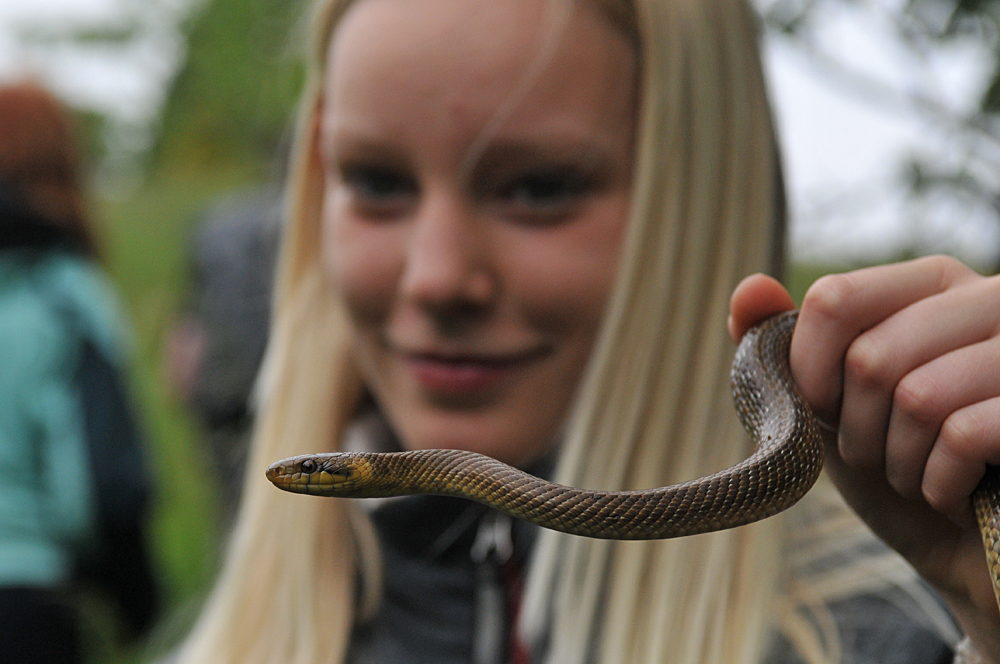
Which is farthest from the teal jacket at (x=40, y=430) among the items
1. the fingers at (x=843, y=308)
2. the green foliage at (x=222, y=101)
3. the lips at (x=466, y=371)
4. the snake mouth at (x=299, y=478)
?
the green foliage at (x=222, y=101)

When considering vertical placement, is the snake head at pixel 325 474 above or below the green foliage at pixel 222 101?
below

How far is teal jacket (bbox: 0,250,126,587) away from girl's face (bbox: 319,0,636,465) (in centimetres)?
232

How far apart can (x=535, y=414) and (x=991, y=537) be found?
1310mm

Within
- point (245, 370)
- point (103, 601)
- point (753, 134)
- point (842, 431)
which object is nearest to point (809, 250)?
point (753, 134)

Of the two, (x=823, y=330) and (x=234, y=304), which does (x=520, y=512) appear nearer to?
(x=823, y=330)

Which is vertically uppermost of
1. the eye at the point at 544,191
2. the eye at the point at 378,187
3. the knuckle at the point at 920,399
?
the eye at the point at 378,187

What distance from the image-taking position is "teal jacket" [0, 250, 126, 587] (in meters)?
4.25

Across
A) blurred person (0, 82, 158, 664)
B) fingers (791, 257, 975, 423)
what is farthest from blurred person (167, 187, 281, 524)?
fingers (791, 257, 975, 423)

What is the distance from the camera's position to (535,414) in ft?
8.95

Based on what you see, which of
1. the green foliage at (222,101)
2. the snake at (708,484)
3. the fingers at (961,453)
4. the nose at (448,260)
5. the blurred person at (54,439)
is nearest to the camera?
the fingers at (961,453)

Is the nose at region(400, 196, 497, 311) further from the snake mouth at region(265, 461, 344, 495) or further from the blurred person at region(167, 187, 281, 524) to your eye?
the blurred person at region(167, 187, 281, 524)

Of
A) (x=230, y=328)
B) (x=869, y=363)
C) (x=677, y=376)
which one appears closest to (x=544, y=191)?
(x=677, y=376)

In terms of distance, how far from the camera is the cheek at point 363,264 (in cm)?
267

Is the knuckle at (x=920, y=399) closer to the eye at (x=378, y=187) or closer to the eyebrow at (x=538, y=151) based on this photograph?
the eyebrow at (x=538, y=151)
